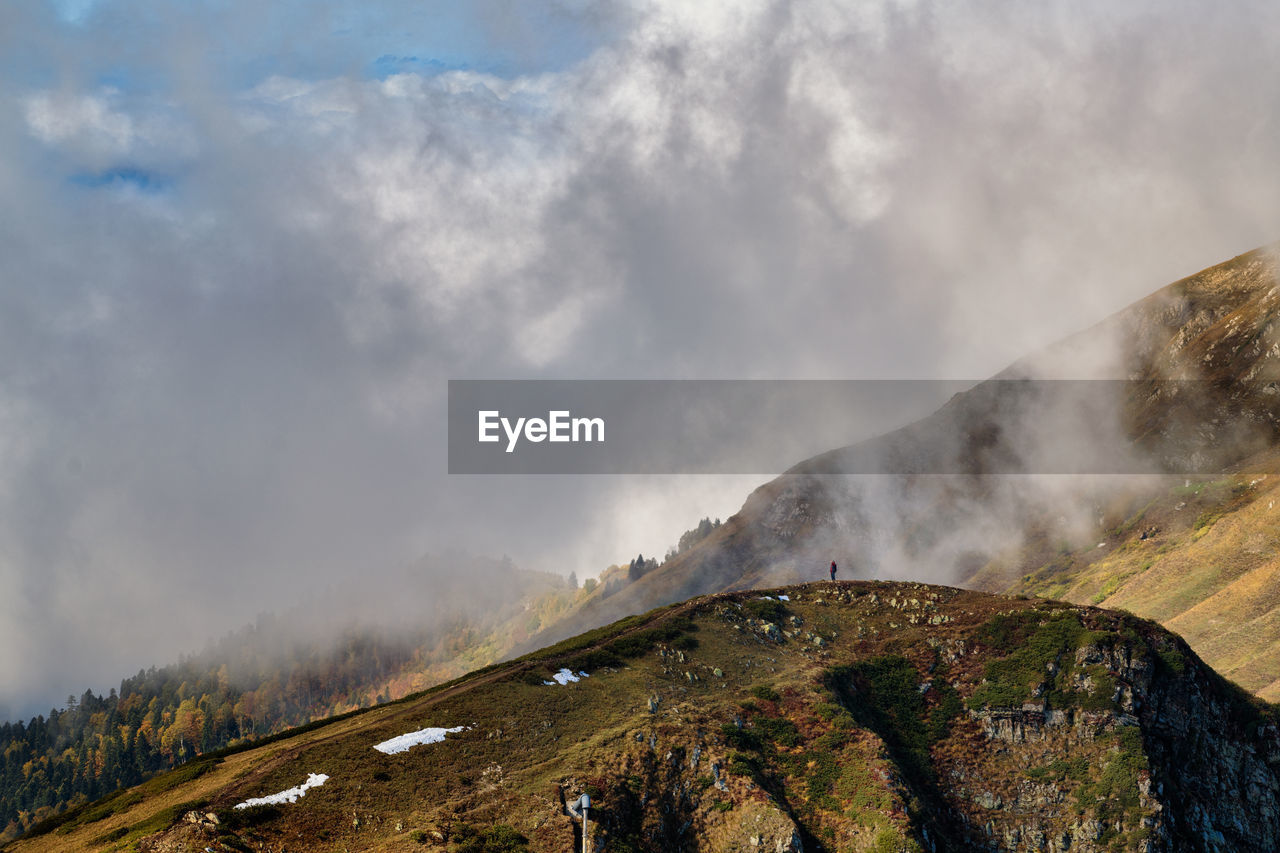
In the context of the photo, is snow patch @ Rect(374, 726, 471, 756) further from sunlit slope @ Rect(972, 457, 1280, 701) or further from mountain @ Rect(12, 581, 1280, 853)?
sunlit slope @ Rect(972, 457, 1280, 701)

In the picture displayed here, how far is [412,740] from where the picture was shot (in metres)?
87.0

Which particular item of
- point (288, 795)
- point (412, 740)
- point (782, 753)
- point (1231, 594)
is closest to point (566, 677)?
point (412, 740)

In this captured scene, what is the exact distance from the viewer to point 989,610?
123562 mm

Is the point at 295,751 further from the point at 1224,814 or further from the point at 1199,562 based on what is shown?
the point at 1199,562

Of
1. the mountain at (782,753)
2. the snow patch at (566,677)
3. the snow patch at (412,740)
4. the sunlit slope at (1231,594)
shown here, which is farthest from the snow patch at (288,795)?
the sunlit slope at (1231,594)

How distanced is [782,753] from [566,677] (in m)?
27.5

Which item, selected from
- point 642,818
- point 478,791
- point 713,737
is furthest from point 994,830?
point 478,791

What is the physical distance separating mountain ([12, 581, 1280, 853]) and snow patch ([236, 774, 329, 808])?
1.24 feet

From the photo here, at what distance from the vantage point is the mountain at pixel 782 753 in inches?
3019

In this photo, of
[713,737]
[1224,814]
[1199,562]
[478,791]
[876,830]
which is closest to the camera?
[478,791]

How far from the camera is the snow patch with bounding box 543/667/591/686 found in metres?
104

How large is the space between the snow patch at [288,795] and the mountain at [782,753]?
38cm

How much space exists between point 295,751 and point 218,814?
14.1 m

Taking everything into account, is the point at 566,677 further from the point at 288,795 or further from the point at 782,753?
the point at 288,795
